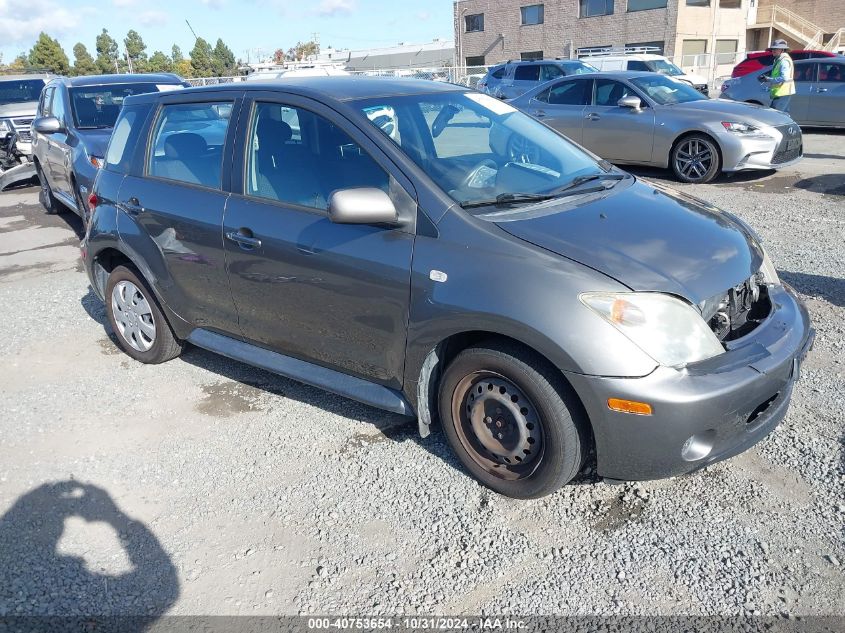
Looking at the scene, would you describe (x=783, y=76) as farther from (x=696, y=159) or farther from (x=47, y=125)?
(x=47, y=125)

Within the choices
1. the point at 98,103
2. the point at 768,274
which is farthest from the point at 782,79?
the point at 98,103

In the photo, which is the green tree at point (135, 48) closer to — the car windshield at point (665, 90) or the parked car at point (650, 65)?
the parked car at point (650, 65)

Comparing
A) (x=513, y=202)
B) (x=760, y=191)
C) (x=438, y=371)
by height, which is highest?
(x=513, y=202)

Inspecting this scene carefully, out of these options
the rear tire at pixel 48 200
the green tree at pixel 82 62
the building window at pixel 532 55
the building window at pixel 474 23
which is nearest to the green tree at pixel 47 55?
the green tree at pixel 82 62

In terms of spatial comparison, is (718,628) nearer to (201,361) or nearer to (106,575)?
(106,575)

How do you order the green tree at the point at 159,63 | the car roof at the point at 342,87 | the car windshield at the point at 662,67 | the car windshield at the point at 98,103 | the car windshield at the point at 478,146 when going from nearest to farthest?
the car windshield at the point at 478,146 < the car roof at the point at 342,87 < the car windshield at the point at 98,103 < the car windshield at the point at 662,67 < the green tree at the point at 159,63

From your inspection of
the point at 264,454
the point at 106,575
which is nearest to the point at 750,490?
the point at 264,454

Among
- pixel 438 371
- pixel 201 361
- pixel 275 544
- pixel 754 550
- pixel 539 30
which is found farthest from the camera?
pixel 539 30

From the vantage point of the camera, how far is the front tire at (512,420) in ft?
9.70

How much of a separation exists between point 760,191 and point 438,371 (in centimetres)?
772

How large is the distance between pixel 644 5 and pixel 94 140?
134 ft

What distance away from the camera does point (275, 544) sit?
3107 millimetres

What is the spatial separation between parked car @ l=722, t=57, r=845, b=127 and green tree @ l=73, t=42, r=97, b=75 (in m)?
61.4

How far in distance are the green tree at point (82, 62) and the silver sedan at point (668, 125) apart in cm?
6176
